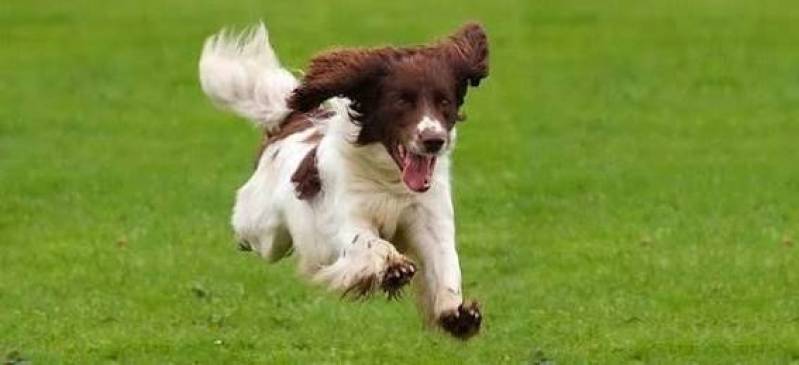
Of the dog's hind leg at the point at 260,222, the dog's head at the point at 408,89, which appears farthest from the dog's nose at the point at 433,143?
the dog's hind leg at the point at 260,222

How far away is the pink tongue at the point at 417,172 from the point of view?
870cm

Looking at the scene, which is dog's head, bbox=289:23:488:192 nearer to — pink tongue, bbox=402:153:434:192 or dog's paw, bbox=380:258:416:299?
pink tongue, bbox=402:153:434:192

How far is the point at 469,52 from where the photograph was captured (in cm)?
917

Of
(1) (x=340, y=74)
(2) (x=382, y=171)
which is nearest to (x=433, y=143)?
(2) (x=382, y=171)

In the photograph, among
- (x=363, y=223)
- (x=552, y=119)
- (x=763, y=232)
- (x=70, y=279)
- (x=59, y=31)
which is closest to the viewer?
(x=363, y=223)

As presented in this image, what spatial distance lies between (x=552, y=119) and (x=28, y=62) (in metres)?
6.48

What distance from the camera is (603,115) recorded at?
20500 mm

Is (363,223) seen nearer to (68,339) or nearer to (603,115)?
(68,339)

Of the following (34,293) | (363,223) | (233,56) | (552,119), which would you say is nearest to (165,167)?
(552,119)

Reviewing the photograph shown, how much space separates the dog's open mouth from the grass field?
1.62 meters

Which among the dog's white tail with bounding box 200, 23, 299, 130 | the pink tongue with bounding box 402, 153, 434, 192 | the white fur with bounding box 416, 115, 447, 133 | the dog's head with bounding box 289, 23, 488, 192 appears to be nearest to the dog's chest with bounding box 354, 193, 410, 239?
the dog's head with bounding box 289, 23, 488, 192

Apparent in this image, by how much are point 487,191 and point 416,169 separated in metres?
7.44

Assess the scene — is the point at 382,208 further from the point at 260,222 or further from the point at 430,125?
the point at 260,222

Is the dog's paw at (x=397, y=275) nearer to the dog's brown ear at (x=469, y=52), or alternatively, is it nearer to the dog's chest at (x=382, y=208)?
the dog's chest at (x=382, y=208)
